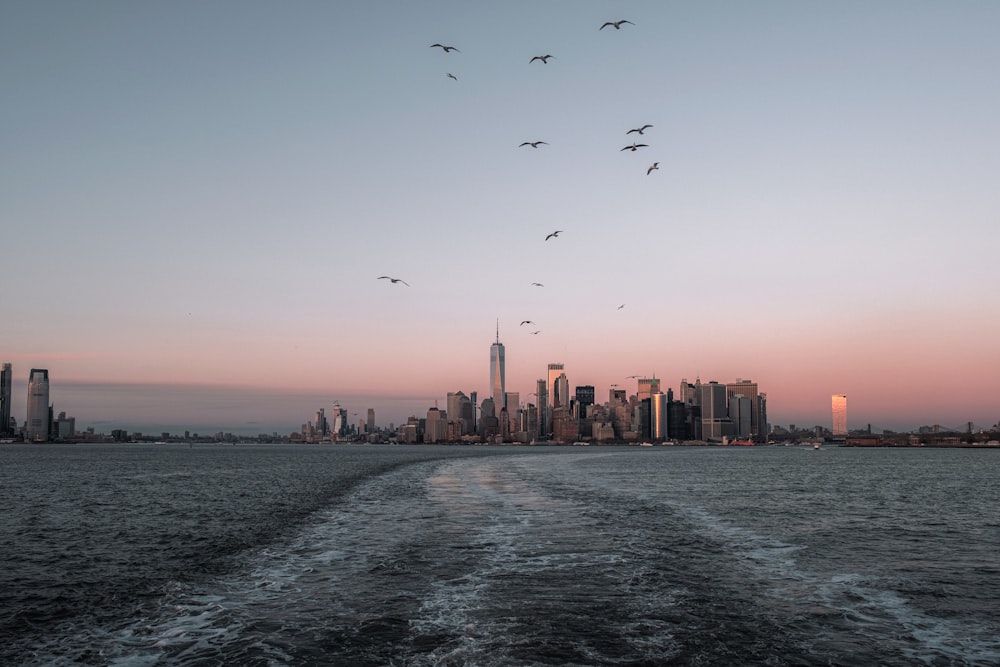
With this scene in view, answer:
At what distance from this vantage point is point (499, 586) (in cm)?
2530

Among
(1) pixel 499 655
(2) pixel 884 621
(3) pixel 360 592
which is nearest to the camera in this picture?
(1) pixel 499 655

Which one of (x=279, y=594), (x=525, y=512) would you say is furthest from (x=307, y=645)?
(x=525, y=512)

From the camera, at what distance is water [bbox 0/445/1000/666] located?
60.4 feet

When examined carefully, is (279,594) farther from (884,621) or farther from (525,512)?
(525,512)

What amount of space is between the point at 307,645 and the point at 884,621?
674 inches

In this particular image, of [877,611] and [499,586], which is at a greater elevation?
[499,586]

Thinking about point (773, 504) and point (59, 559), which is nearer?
point (59, 559)

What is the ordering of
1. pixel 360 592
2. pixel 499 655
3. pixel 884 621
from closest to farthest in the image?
pixel 499 655
pixel 884 621
pixel 360 592

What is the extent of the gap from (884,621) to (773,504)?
3960 cm

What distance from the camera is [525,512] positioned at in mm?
48906

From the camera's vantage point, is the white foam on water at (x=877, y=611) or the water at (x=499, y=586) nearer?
the water at (x=499, y=586)

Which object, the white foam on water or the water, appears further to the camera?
the white foam on water

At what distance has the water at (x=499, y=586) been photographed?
60.4 feet

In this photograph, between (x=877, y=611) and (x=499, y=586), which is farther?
(x=499, y=586)
